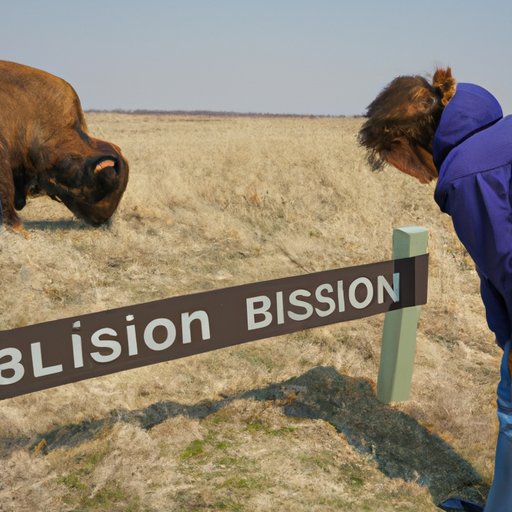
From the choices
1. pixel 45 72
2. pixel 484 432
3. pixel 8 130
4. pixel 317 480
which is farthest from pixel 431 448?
pixel 45 72

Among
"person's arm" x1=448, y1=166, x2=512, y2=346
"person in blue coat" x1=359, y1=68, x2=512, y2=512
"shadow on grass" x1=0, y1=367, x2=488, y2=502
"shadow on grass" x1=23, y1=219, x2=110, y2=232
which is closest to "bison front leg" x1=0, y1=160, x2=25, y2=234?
"shadow on grass" x1=23, y1=219, x2=110, y2=232

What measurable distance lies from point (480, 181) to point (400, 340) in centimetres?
208

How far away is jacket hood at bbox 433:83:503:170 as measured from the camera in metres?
2.14

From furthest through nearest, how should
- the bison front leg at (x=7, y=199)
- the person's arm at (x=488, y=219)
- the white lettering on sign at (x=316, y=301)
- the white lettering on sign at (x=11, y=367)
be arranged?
the bison front leg at (x=7, y=199) → the white lettering on sign at (x=316, y=301) → the white lettering on sign at (x=11, y=367) → the person's arm at (x=488, y=219)

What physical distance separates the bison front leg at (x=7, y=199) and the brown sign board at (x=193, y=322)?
511 cm

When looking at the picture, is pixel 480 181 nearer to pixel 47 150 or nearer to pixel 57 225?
pixel 47 150

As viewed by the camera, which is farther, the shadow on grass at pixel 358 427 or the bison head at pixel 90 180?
the bison head at pixel 90 180

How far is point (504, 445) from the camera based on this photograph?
7.77 ft

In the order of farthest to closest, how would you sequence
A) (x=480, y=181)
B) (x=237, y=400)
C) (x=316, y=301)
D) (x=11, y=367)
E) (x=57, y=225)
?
(x=57, y=225)
(x=237, y=400)
(x=316, y=301)
(x=11, y=367)
(x=480, y=181)

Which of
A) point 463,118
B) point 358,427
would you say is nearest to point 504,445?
point 463,118

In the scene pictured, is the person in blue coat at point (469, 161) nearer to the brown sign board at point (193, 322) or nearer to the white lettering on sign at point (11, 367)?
the brown sign board at point (193, 322)

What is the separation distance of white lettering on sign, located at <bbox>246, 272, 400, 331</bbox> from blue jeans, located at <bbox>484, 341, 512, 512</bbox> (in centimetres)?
120

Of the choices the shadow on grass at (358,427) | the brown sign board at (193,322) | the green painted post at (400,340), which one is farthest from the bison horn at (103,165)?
the brown sign board at (193,322)

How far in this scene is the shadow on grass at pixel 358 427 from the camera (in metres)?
3.30
